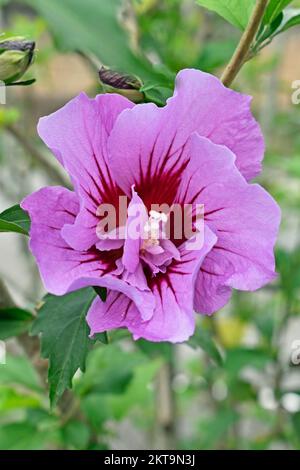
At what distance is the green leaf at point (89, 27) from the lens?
28.9 inches

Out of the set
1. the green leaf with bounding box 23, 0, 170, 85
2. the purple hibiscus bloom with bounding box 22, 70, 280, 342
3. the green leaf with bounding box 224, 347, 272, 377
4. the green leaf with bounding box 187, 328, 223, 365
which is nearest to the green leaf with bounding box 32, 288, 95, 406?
the purple hibiscus bloom with bounding box 22, 70, 280, 342

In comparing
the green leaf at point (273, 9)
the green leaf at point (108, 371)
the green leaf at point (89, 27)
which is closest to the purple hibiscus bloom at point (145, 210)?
the green leaf at point (273, 9)

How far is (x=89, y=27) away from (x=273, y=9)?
339 millimetres

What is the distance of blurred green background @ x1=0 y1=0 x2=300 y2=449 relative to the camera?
78 cm

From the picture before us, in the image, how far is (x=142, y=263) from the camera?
0.49m

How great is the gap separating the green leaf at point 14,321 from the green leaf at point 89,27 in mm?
266

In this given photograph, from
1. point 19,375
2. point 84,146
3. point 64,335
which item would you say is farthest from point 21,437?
point 84,146

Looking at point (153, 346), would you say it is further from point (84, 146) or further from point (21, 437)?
point (84, 146)

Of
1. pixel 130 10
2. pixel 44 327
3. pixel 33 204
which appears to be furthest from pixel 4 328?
pixel 130 10

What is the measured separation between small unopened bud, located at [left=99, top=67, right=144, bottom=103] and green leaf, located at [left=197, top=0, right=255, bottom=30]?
0.10 m

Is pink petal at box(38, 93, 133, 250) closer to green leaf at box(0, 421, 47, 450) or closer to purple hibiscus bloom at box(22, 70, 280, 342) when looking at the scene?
purple hibiscus bloom at box(22, 70, 280, 342)

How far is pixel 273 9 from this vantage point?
0.52 meters

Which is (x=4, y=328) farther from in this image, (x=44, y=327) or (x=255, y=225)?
(x=255, y=225)

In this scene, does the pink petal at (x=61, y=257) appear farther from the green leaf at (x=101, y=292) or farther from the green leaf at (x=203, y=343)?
the green leaf at (x=203, y=343)
